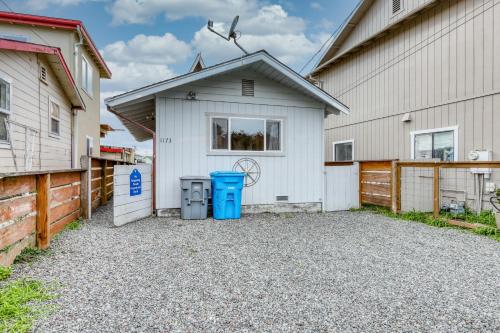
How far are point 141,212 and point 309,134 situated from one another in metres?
4.57

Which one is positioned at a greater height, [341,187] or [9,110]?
[9,110]

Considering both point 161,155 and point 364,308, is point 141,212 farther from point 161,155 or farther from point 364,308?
point 364,308

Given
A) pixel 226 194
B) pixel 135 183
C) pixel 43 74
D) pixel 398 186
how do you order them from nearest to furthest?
pixel 135 183 < pixel 226 194 < pixel 43 74 < pixel 398 186

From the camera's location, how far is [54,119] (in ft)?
26.4

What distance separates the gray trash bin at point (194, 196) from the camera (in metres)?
6.47

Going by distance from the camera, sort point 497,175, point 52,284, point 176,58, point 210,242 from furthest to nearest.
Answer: point 176,58 → point 497,175 → point 210,242 → point 52,284

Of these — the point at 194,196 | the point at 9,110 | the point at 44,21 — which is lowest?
the point at 194,196

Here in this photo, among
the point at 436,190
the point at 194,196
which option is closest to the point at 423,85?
the point at 436,190

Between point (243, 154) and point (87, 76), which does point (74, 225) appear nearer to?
point (243, 154)

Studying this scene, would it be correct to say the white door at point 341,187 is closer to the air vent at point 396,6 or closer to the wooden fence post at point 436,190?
the wooden fence post at point 436,190

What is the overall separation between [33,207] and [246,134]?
467 cm

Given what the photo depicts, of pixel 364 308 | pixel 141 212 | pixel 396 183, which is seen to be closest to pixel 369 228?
pixel 396 183

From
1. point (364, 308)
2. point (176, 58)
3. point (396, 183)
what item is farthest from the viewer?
A: point (176, 58)

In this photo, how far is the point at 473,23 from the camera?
695cm
